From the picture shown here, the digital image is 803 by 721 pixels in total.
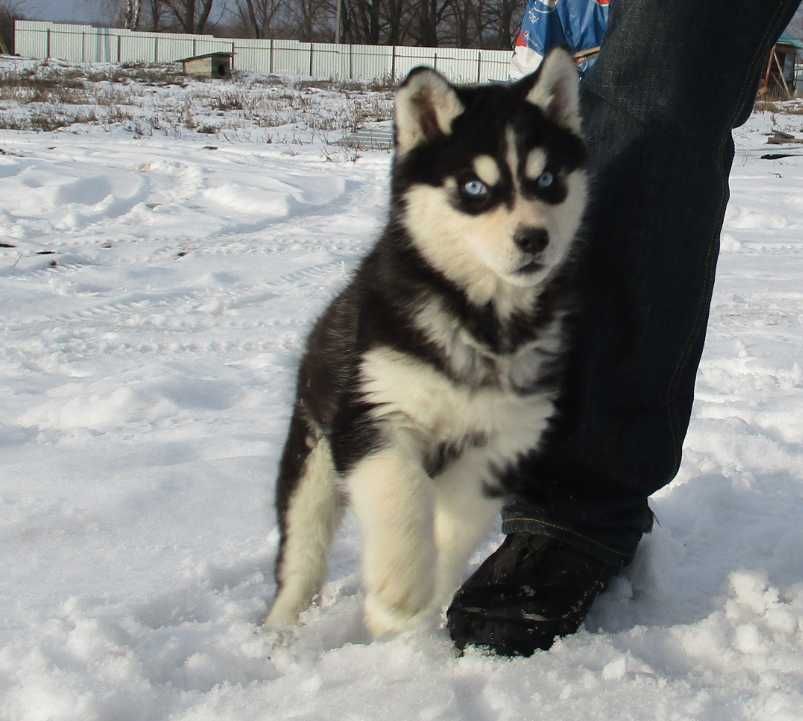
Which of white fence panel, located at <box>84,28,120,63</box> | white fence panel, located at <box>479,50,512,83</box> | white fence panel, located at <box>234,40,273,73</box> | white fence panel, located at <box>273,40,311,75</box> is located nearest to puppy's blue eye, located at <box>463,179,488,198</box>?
white fence panel, located at <box>479,50,512,83</box>

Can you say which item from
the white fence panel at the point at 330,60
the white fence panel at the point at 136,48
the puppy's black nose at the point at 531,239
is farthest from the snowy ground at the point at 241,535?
the white fence panel at the point at 136,48

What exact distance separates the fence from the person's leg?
1387 inches

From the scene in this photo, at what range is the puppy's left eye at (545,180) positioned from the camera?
1.90 meters

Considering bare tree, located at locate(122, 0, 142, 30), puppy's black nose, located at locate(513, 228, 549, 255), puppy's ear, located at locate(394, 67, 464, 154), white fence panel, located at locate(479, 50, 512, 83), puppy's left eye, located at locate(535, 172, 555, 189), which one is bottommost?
puppy's black nose, located at locate(513, 228, 549, 255)

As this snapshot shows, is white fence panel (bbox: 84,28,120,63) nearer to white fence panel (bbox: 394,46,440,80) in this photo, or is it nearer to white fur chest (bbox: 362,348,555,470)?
white fence panel (bbox: 394,46,440,80)

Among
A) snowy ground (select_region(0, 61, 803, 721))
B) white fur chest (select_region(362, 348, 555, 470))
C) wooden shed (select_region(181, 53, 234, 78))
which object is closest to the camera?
snowy ground (select_region(0, 61, 803, 721))

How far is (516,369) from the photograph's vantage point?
1.91 metres

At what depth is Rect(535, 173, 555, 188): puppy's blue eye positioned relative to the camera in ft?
6.24

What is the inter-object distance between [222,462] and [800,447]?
68.7 inches

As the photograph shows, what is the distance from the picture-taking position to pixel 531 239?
177 centimetres

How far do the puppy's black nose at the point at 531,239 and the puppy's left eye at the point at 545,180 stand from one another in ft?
0.54

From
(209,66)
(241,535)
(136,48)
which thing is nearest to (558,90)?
(241,535)

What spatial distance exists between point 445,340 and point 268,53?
40.3 metres

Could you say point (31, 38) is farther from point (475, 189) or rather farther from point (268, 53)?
point (475, 189)
